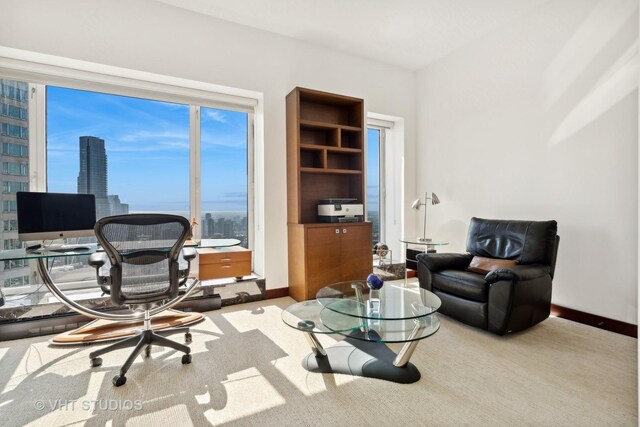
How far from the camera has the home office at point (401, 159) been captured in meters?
1.88

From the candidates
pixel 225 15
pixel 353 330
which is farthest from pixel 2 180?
pixel 353 330

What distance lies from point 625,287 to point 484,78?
2.52 meters

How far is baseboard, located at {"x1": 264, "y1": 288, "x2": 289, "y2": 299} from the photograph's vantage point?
3.76 m

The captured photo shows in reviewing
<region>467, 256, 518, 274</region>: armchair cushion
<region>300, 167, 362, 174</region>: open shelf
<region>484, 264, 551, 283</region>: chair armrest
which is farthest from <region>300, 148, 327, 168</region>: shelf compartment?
<region>484, 264, 551, 283</region>: chair armrest

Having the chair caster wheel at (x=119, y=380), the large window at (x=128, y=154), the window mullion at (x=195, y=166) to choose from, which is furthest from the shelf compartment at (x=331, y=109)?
the chair caster wheel at (x=119, y=380)

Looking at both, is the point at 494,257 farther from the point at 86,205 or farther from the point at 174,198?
the point at 86,205

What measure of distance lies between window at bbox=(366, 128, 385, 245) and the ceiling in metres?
1.23

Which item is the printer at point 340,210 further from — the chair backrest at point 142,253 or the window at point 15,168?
the window at point 15,168

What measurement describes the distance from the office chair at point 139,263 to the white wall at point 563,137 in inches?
130

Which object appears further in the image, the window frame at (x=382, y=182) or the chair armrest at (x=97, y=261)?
the window frame at (x=382, y=182)

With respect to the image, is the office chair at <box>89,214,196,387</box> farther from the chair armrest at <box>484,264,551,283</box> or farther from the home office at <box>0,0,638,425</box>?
the chair armrest at <box>484,264,551,283</box>

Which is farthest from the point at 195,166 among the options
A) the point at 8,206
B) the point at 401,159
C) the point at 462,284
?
the point at 462,284

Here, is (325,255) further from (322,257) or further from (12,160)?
(12,160)

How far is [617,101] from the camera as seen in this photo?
2.71 meters
